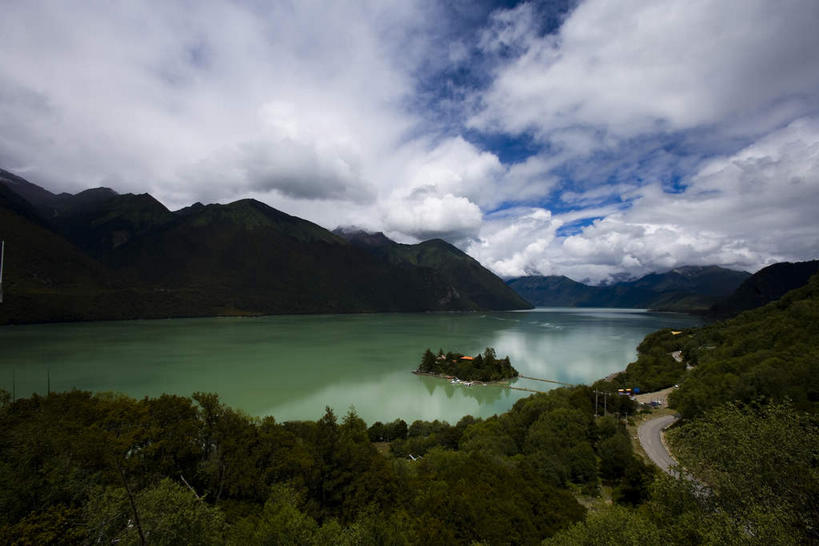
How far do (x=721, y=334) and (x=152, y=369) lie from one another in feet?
330

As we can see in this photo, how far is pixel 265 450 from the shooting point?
18688mm

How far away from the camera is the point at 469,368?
61969 mm

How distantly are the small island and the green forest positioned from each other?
30.4 meters

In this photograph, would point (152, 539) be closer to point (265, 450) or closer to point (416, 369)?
point (265, 450)

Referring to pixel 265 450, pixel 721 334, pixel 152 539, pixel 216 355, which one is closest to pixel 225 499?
pixel 265 450

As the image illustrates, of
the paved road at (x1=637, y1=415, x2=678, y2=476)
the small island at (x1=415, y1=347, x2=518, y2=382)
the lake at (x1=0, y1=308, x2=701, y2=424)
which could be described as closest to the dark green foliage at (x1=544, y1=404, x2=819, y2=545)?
the paved road at (x1=637, y1=415, x2=678, y2=476)

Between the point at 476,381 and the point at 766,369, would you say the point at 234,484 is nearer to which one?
the point at 766,369

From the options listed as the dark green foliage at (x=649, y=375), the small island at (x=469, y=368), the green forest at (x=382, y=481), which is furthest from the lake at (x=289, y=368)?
the green forest at (x=382, y=481)

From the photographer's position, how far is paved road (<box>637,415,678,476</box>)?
25.9m

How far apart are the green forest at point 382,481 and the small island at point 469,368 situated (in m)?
30.4

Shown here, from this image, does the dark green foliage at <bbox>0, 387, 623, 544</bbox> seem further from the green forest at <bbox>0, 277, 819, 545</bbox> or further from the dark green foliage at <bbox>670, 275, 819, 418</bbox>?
the dark green foliage at <bbox>670, 275, 819, 418</bbox>

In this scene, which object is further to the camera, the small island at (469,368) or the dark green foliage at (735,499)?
the small island at (469,368)

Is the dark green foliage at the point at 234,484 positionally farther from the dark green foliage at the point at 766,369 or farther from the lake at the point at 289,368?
the lake at the point at 289,368

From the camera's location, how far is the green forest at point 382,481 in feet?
37.4
